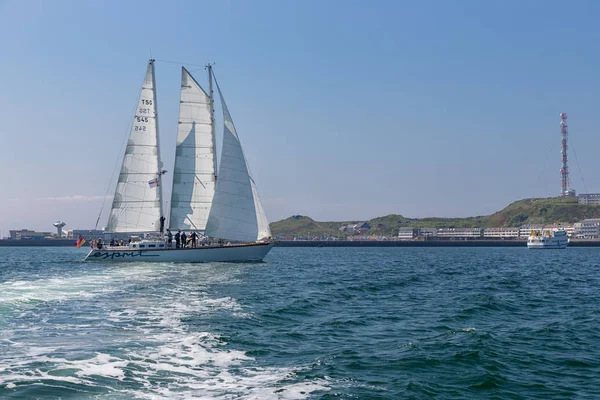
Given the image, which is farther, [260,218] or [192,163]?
[192,163]

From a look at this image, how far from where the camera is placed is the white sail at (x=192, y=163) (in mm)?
72562

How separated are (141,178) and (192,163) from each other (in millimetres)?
6998

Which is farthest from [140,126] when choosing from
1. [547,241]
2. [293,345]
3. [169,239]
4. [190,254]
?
[547,241]

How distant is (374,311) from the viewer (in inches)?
1169

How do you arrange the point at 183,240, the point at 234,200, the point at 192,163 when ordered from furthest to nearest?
1. the point at 192,163
2. the point at 183,240
3. the point at 234,200

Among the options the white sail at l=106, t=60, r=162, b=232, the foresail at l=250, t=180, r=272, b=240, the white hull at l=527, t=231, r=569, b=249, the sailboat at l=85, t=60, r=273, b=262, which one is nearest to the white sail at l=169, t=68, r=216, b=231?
the sailboat at l=85, t=60, r=273, b=262

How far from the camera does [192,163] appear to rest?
7250 centimetres

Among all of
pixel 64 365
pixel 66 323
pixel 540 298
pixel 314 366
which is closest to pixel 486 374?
pixel 314 366

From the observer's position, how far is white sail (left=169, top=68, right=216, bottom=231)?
238 ft

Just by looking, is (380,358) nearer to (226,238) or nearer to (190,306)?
(190,306)

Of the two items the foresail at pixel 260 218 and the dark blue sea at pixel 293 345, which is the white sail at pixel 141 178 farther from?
the dark blue sea at pixel 293 345

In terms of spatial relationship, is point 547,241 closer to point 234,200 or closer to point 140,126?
point 234,200

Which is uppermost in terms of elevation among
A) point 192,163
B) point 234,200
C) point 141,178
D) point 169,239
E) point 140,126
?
point 140,126

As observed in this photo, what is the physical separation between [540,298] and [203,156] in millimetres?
46507
